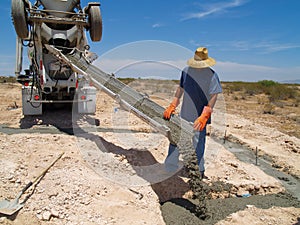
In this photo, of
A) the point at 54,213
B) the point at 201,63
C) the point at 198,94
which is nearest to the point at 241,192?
the point at 198,94

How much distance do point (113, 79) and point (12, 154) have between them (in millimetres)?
2163

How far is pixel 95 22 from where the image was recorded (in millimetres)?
6004

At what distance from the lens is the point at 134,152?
16.5ft

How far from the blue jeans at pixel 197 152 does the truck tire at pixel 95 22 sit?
3.40 metres

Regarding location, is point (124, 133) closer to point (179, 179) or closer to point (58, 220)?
point (179, 179)

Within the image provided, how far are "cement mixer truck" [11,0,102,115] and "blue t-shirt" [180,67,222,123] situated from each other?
9.08 ft

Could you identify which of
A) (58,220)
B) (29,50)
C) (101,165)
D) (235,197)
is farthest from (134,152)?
(29,50)

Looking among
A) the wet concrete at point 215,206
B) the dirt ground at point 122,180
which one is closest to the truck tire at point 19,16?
the dirt ground at point 122,180

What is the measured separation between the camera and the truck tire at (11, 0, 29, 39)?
209 inches

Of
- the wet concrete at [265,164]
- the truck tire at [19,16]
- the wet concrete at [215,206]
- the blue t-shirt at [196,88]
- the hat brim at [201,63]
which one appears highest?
the truck tire at [19,16]

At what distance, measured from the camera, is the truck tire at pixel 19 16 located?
17.4 ft

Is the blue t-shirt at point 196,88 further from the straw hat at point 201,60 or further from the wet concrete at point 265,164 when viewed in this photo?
the wet concrete at point 265,164

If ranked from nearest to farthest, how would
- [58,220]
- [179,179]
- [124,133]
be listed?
[58,220], [179,179], [124,133]

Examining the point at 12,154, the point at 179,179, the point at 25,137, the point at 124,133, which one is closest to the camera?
the point at 12,154
